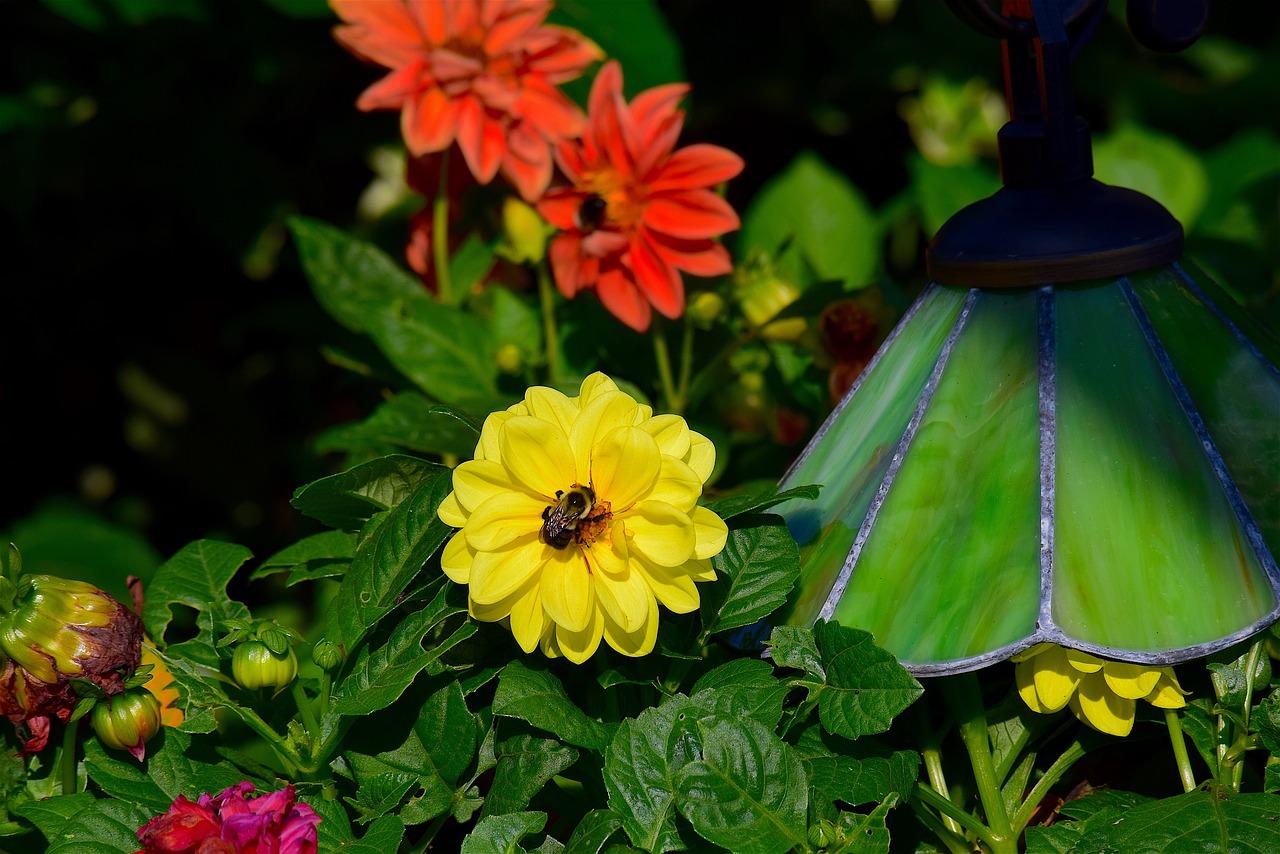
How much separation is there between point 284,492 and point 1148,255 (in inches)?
65.1

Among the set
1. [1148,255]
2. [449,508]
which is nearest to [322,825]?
[449,508]

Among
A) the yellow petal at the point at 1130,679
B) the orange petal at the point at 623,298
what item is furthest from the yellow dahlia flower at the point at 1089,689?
the orange petal at the point at 623,298

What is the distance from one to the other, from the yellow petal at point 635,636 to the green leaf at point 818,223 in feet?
2.63

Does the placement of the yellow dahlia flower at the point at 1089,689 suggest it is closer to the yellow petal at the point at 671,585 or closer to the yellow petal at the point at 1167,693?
the yellow petal at the point at 1167,693

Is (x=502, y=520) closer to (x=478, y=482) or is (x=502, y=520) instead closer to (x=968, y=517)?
(x=478, y=482)

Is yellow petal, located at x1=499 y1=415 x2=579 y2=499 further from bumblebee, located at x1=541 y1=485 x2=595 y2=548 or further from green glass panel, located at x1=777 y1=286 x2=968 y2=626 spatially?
green glass panel, located at x1=777 y1=286 x2=968 y2=626

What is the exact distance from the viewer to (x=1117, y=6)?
206 centimetres

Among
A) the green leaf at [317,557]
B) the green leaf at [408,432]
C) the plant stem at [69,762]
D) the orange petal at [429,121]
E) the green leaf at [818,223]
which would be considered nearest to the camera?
the plant stem at [69,762]

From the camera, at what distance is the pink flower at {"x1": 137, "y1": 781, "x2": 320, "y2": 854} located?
0.58 meters

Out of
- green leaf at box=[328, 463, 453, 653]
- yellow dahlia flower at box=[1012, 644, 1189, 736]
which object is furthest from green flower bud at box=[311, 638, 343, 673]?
yellow dahlia flower at box=[1012, 644, 1189, 736]

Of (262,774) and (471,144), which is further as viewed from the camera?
(471,144)

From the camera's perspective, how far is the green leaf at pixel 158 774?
2.12ft

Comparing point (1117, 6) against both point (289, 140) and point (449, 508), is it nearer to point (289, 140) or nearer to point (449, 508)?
point (289, 140)

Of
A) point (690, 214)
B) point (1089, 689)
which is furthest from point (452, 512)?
point (690, 214)
